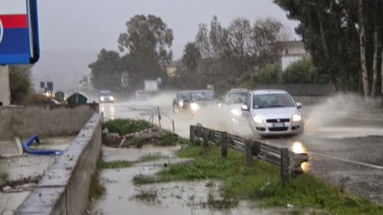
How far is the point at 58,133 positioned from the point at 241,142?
1667 centimetres

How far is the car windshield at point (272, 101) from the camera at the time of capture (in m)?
Answer: 21.6

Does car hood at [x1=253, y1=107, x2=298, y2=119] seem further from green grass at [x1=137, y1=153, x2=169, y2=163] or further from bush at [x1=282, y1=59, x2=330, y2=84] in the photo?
bush at [x1=282, y1=59, x2=330, y2=84]

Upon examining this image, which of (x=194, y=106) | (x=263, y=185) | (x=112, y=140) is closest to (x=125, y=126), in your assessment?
(x=112, y=140)

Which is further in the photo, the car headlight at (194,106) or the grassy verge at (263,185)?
the car headlight at (194,106)

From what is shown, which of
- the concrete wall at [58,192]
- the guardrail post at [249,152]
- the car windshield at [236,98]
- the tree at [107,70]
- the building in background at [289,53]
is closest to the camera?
the concrete wall at [58,192]

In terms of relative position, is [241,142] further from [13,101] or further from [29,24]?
[13,101]

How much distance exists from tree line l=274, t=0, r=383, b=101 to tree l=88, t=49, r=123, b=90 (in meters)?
96.1

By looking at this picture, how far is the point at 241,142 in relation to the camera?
13.1 meters

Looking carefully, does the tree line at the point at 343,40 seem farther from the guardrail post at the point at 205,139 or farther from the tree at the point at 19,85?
the guardrail post at the point at 205,139

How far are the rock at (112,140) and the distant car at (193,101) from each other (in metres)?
13.3

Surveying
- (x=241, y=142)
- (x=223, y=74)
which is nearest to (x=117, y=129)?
(x=241, y=142)

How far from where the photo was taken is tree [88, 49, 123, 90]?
138000 millimetres

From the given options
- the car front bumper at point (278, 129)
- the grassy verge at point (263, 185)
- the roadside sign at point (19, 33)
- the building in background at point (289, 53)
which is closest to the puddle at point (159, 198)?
the grassy verge at point (263, 185)

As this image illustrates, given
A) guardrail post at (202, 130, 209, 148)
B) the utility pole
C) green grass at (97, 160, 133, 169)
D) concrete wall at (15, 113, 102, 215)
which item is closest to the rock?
the utility pole
